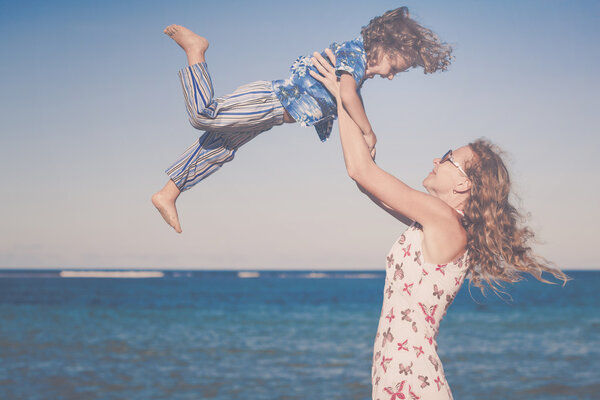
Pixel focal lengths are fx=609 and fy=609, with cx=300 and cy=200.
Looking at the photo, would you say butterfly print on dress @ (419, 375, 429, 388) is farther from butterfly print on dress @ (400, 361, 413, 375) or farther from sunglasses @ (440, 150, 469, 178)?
sunglasses @ (440, 150, 469, 178)

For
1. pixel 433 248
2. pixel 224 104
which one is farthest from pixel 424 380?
pixel 224 104

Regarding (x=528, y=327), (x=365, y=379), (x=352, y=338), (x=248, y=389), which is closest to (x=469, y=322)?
(x=528, y=327)

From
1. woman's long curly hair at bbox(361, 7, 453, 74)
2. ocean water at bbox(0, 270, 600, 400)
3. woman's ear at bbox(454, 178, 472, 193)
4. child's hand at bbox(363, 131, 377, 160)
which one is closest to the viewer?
woman's ear at bbox(454, 178, 472, 193)

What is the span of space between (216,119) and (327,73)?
65 cm

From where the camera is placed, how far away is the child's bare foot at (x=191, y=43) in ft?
10.9

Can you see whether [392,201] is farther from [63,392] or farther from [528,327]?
[528,327]

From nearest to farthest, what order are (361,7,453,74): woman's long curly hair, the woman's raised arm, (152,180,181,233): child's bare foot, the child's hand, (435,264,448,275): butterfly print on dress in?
1. the woman's raised arm
2. (435,264,448,275): butterfly print on dress
3. the child's hand
4. (361,7,453,74): woman's long curly hair
5. (152,180,181,233): child's bare foot

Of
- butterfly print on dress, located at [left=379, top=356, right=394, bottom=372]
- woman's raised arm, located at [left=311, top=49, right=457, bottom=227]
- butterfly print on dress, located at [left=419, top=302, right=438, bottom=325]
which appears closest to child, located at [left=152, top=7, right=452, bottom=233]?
woman's raised arm, located at [left=311, top=49, right=457, bottom=227]

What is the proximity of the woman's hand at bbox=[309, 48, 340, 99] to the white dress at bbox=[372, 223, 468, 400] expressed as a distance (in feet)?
2.88

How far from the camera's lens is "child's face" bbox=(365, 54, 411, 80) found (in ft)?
11.2

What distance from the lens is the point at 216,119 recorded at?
3311 mm

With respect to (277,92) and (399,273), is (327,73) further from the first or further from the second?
(399,273)

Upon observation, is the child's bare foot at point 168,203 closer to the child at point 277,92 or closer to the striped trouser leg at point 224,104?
the child at point 277,92

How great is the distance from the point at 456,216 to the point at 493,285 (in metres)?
0.48
